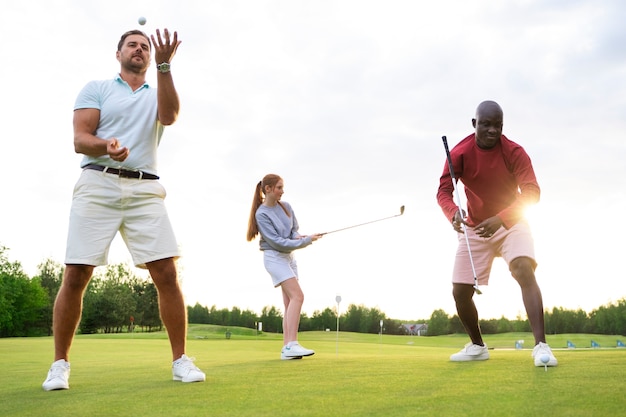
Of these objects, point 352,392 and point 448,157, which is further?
point 448,157

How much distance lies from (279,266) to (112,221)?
112 inches

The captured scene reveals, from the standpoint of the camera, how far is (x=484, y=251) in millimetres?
5609

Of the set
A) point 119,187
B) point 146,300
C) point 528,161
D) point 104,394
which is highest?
point 146,300

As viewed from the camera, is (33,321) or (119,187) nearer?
(119,187)

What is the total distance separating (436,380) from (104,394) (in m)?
2.03

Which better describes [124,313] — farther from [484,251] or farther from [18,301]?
[484,251]

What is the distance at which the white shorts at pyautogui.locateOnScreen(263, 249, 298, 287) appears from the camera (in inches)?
280

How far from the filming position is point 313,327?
38.7m

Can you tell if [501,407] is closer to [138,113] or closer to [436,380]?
[436,380]

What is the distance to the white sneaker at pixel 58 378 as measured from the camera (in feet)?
14.0

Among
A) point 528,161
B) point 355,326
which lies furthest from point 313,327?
point 528,161

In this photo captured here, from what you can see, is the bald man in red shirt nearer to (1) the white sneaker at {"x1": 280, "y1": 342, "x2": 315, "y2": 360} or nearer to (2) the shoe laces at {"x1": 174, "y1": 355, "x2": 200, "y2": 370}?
(1) the white sneaker at {"x1": 280, "y1": 342, "x2": 315, "y2": 360}

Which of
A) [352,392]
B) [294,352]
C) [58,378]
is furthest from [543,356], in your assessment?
[58,378]

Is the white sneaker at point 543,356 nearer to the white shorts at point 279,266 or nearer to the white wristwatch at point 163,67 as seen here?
the white shorts at point 279,266
